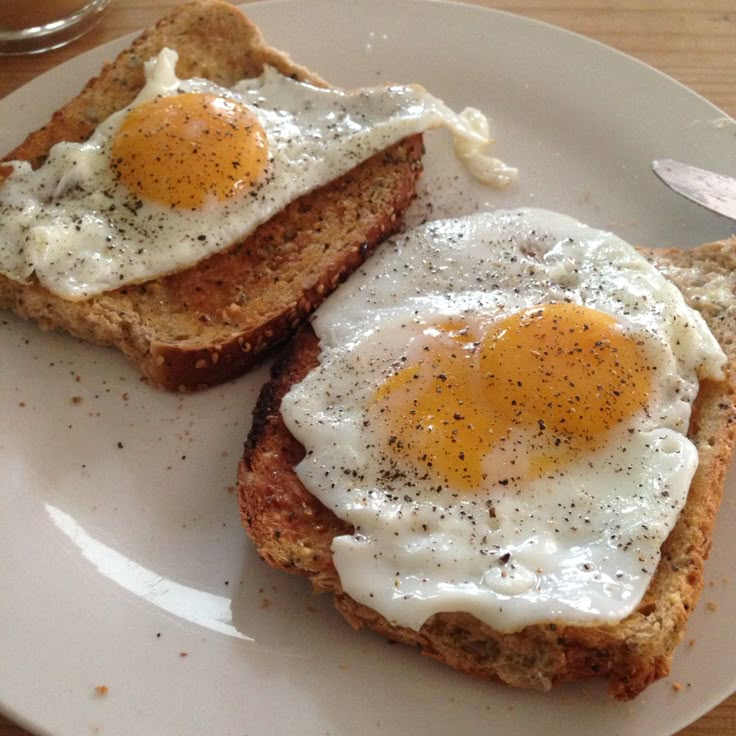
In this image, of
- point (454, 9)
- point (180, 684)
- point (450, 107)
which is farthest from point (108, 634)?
point (454, 9)

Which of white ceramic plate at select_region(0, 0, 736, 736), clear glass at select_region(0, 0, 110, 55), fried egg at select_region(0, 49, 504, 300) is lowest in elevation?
white ceramic plate at select_region(0, 0, 736, 736)

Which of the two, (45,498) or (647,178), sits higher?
(647,178)

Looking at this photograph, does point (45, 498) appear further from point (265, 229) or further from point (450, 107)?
point (450, 107)

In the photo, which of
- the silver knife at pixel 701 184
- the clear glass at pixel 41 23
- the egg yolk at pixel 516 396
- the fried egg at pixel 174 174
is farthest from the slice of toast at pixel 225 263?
the silver knife at pixel 701 184

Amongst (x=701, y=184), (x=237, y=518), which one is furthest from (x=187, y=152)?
(x=701, y=184)

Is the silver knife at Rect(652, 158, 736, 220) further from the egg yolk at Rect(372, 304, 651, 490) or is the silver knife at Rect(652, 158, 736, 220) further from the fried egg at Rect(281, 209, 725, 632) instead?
the egg yolk at Rect(372, 304, 651, 490)

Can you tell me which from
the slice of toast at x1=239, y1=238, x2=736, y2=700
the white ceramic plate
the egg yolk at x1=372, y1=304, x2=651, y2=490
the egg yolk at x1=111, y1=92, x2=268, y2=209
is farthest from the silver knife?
the egg yolk at x1=111, y1=92, x2=268, y2=209

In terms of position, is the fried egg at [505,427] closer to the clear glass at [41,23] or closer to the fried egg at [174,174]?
the fried egg at [174,174]
